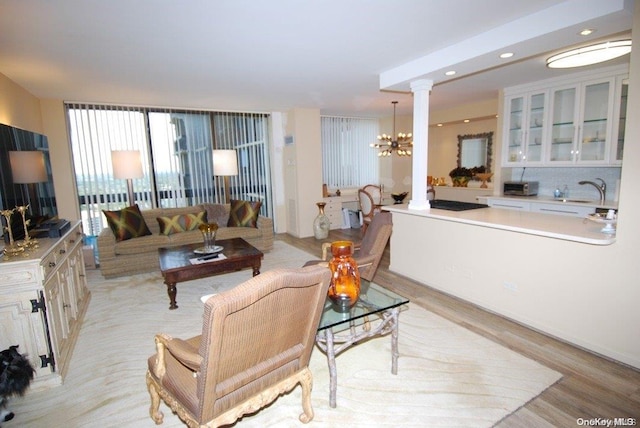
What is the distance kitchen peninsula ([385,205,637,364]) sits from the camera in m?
2.46

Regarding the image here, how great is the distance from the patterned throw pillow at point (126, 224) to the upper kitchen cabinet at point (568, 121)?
571 centimetres

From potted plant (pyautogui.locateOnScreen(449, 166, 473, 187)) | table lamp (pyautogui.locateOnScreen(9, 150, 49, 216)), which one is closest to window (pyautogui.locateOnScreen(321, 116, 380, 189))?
potted plant (pyautogui.locateOnScreen(449, 166, 473, 187))

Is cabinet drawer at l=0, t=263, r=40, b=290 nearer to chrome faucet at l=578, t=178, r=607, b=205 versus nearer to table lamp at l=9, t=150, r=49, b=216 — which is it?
table lamp at l=9, t=150, r=49, b=216

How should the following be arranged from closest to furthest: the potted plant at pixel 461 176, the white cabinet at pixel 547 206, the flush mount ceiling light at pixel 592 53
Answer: the flush mount ceiling light at pixel 592 53 < the white cabinet at pixel 547 206 < the potted plant at pixel 461 176

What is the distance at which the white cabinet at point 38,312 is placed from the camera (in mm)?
2141

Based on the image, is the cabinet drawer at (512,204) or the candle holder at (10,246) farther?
the cabinet drawer at (512,204)

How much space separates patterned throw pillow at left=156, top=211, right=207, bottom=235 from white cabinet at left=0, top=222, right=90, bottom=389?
2.29 m

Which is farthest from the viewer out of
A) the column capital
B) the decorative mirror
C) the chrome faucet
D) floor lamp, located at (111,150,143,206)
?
the decorative mirror

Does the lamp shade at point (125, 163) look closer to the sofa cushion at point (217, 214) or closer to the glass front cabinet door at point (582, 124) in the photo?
the sofa cushion at point (217, 214)

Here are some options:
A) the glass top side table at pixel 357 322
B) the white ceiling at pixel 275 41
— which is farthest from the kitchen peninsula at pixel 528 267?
the white ceiling at pixel 275 41

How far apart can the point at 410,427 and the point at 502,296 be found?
1796mm

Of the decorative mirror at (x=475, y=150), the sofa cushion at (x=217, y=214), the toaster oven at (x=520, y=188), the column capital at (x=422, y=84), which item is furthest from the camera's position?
the decorative mirror at (x=475, y=150)

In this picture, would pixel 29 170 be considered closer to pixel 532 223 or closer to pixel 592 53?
pixel 532 223

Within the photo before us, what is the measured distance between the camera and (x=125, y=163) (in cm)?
466
